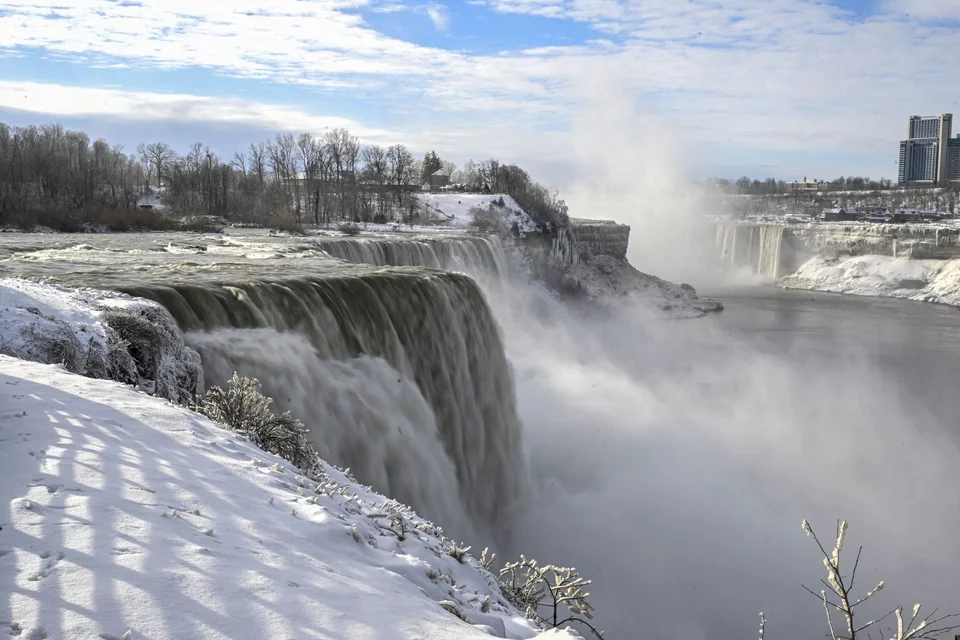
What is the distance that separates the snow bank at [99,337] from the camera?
6.50m

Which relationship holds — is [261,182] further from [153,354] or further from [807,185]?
[807,185]

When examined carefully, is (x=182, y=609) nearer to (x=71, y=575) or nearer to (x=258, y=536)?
(x=71, y=575)

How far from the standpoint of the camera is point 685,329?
4694cm

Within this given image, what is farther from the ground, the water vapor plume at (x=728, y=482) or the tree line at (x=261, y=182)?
the tree line at (x=261, y=182)

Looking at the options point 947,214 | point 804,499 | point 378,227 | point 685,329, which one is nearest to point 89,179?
point 378,227

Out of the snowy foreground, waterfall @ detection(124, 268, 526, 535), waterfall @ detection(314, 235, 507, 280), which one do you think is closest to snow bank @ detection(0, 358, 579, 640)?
waterfall @ detection(124, 268, 526, 535)

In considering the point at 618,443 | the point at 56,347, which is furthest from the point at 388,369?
the point at 618,443

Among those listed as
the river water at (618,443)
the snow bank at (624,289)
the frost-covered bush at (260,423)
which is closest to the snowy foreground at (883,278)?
the snow bank at (624,289)

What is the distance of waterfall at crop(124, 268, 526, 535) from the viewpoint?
9.30 m

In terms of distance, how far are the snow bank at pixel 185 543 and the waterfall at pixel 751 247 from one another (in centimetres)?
7712

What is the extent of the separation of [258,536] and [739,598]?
35.8 feet

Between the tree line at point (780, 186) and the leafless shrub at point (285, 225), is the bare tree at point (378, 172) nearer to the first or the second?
the leafless shrub at point (285, 225)

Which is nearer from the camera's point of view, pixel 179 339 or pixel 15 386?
pixel 15 386

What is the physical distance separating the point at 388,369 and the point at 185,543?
26.0 ft
